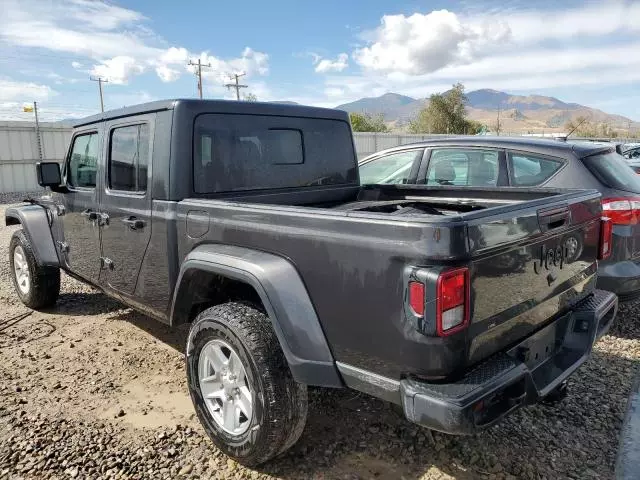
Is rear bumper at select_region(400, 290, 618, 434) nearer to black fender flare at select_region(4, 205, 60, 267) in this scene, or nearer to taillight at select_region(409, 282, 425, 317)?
taillight at select_region(409, 282, 425, 317)

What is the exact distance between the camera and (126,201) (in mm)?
3416

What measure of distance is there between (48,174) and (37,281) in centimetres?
128

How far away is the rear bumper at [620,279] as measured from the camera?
4.03m

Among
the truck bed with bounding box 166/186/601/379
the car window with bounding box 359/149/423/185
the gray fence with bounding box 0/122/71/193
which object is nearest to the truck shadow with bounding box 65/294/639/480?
the truck bed with bounding box 166/186/601/379

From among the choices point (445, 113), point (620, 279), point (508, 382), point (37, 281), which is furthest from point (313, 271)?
point (445, 113)

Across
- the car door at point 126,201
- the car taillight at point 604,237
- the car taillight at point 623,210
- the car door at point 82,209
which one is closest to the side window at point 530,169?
the car taillight at point 623,210

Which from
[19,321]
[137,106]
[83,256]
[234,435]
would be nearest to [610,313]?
[234,435]

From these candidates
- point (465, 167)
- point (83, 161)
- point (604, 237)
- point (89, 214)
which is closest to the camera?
point (604, 237)

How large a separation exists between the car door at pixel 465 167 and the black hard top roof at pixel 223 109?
5.76 ft

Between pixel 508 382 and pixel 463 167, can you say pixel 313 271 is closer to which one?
pixel 508 382

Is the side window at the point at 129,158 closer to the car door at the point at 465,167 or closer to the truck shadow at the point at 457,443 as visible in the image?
the truck shadow at the point at 457,443

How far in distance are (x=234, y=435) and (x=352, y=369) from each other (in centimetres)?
87

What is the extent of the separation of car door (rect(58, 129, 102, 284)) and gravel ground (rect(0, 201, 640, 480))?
77cm

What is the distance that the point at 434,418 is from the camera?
1.94 meters
